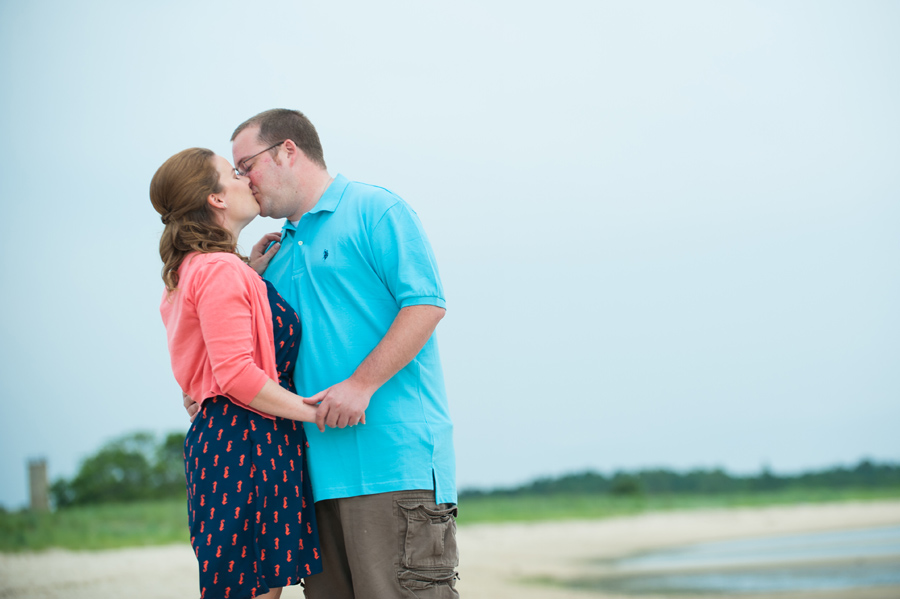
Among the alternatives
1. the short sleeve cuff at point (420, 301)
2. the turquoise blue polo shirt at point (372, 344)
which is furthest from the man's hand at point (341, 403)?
the short sleeve cuff at point (420, 301)

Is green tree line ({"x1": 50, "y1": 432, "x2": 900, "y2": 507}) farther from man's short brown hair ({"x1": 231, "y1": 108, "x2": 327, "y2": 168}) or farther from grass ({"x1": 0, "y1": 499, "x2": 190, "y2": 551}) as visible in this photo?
man's short brown hair ({"x1": 231, "y1": 108, "x2": 327, "y2": 168})

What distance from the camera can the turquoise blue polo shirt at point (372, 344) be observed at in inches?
102

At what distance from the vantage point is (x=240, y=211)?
2.69 meters

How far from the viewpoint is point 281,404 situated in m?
2.45

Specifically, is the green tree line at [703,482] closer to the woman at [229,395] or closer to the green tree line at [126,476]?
the green tree line at [126,476]

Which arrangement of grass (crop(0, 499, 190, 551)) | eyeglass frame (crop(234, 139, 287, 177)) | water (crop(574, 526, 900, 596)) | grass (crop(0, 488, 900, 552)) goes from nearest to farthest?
eyeglass frame (crop(234, 139, 287, 177)) < water (crop(574, 526, 900, 596)) < grass (crop(0, 499, 190, 551)) < grass (crop(0, 488, 900, 552))

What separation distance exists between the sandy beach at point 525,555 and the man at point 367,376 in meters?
6.30

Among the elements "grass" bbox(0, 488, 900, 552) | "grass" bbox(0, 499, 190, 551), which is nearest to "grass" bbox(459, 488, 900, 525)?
"grass" bbox(0, 488, 900, 552)

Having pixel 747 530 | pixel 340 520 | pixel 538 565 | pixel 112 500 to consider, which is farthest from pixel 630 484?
pixel 340 520

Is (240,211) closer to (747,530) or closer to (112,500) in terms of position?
(747,530)

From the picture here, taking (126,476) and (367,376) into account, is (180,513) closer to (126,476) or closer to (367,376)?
(126,476)

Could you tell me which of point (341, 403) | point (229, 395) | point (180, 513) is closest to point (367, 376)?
point (341, 403)

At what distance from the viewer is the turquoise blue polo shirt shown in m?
2.60

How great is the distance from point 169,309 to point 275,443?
58 cm
